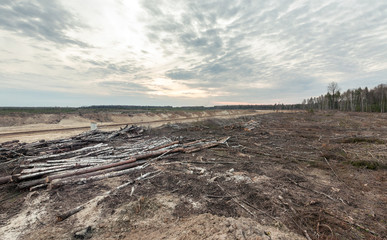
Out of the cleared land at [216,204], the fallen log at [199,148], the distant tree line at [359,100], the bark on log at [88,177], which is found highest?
the distant tree line at [359,100]

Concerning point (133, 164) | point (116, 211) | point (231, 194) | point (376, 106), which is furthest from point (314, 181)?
point (376, 106)

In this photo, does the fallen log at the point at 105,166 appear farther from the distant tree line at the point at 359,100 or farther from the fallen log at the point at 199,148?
the distant tree line at the point at 359,100

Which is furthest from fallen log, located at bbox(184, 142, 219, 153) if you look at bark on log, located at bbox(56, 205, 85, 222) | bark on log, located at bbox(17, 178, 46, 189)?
bark on log, located at bbox(17, 178, 46, 189)

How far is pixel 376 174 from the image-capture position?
718 cm

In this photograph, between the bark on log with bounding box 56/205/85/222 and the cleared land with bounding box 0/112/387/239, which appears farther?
the bark on log with bounding box 56/205/85/222

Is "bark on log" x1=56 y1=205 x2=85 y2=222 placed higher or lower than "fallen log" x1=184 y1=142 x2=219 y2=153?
lower

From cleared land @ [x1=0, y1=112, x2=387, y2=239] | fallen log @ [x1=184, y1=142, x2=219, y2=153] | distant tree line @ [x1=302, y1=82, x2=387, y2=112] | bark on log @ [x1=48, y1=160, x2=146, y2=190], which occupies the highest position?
distant tree line @ [x1=302, y1=82, x2=387, y2=112]

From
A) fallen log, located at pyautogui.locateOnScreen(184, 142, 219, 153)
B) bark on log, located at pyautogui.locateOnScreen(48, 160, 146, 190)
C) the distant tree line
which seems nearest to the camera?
bark on log, located at pyautogui.locateOnScreen(48, 160, 146, 190)

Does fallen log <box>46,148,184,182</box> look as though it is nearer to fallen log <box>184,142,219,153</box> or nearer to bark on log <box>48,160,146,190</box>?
bark on log <box>48,160,146,190</box>

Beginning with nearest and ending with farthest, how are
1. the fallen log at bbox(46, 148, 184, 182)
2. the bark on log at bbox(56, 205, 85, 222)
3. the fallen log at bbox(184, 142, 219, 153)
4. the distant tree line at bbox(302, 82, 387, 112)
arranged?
the bark on log at bbox(56, 205, 85, 222), the fallen log at bbox(46, 148, 184, 182), the fallen log at bbox(184, 142, 219, 153), the distant tree line at bbox(302, 82, 387, 112)

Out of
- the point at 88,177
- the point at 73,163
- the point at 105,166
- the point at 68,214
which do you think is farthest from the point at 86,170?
the point at 68,214

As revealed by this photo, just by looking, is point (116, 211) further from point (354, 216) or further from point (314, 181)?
point (314, 181)

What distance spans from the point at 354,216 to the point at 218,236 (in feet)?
12.7

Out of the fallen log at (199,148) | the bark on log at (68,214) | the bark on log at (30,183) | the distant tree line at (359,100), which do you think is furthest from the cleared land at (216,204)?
the distant tree line at (359,100)
